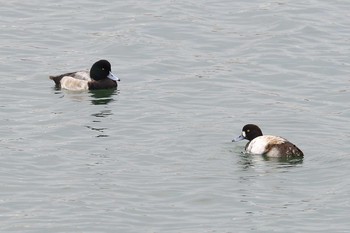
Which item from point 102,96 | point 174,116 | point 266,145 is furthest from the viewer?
point 102,96

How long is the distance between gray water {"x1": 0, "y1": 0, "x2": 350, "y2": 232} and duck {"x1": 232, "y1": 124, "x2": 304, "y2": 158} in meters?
0.22

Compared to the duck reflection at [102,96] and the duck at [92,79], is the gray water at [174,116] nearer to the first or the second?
the duck reflection at [102,96]

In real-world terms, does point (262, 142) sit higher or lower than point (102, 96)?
lower

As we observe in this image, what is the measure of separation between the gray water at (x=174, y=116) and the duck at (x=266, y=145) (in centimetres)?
22

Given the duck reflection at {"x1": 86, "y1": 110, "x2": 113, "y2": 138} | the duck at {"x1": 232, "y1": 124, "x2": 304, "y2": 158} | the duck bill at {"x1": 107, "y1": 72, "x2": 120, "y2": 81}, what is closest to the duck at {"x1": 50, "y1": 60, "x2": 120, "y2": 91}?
the duck bill at {"x1": 107, "y1": 72, "x2": 120, "y2": 81}

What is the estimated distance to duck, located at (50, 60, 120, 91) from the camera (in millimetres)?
33906

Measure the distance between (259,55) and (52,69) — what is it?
5344 mm

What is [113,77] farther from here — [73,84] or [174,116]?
[174,116]

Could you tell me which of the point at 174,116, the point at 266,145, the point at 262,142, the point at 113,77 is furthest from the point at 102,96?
the point at 266,145

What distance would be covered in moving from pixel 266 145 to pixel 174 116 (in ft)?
11.6

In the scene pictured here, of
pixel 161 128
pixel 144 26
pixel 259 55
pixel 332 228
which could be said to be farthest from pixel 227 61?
pixel 332 228

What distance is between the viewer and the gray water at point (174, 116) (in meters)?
23.8

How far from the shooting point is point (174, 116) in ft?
100

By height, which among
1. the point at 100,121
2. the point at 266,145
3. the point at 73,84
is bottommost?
the point at 266,145
